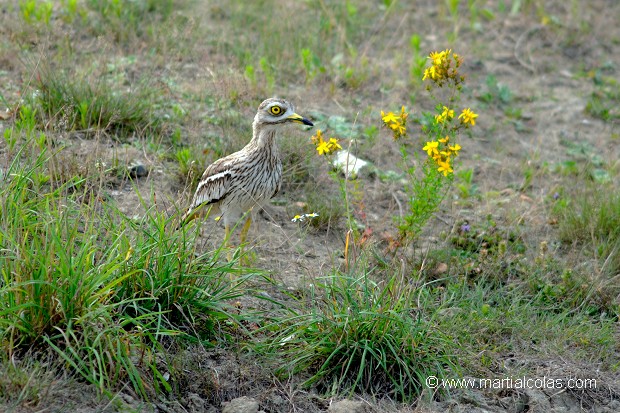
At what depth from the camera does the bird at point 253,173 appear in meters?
5.84

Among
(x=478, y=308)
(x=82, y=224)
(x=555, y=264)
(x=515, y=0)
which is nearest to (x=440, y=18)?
(x=515, y=0)

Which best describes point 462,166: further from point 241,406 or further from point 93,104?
point 241,406

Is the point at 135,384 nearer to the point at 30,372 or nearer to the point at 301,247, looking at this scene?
the point at 30,372

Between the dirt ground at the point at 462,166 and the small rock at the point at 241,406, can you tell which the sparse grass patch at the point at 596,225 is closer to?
the dirt ground at the point at 462,166

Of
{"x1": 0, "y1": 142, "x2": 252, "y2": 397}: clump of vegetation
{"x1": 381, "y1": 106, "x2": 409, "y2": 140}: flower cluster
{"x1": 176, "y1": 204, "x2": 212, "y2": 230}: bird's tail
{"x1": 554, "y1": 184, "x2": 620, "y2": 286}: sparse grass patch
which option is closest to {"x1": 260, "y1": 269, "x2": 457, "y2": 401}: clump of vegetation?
{"x1": 0, "y1": 142, "x2": 252, "y2": 397}: clump of vegetation

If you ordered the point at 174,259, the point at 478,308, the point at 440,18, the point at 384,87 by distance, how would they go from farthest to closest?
the point at 440,18, the point at 384,87, the point at 478,308, the point at 174,259

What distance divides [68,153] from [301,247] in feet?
6.15

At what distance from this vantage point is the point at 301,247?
6172mm

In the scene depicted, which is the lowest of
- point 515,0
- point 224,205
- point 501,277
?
point 501,277

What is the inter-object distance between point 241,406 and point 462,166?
13.3 feet

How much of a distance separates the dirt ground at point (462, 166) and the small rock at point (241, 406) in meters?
0.08

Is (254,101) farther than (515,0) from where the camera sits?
No

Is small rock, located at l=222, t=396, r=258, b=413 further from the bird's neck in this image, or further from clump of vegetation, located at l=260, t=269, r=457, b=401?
the bird's neck

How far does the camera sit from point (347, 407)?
445cm
